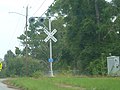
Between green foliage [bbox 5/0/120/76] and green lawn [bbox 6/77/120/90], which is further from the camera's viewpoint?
green foliage [bbox 5/0/120/76]

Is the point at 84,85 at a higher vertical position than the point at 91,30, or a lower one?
lower

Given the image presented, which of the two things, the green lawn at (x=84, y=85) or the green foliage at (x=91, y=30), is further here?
the green foliage at (x=91, y=30)

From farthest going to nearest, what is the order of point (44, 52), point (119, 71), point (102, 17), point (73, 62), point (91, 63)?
point (44, 52) → point (73, 62) → point (102, 17) → point (91, 63) → point (119, 71)

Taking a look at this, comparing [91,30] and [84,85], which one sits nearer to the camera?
[84,85]

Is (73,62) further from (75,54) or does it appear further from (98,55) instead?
(98,55)

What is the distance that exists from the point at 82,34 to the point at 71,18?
453 cm

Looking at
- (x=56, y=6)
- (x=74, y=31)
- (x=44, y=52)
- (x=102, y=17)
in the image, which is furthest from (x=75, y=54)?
(x=44, y=52)

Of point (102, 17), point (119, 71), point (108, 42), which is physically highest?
point (102, 17)

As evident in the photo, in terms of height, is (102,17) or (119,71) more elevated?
(102,17)

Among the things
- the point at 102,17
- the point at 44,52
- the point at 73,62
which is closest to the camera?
the point at 102,17

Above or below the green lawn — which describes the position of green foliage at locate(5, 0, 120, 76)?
above

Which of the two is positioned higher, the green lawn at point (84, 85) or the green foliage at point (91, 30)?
the green foliage at point (91, 30)

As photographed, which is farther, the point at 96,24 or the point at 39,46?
the point at 39,46

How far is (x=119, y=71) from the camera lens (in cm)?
4056
